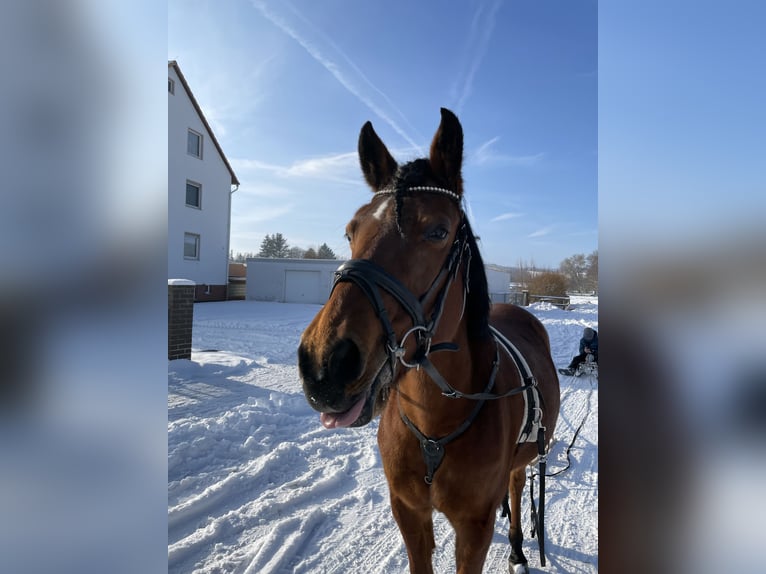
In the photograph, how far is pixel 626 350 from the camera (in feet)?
1.83

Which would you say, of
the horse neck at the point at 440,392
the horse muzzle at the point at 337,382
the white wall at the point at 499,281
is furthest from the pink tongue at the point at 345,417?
the white wall at the point at 499,281

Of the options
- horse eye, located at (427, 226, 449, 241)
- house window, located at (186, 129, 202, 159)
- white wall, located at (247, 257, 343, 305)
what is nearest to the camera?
horse eye, located at (427, 226, 449, 241)

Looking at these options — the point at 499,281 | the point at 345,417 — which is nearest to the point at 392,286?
the point at 345,417

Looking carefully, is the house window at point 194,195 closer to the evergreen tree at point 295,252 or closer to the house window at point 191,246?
the house window at point 191,246

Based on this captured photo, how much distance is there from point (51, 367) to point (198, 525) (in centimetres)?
299

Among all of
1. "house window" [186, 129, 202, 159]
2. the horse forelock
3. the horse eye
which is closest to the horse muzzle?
the horse eye

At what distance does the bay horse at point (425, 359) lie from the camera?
1.19m

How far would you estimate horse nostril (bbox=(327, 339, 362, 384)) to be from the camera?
111 centimetres

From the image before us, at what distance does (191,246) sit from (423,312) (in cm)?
1586

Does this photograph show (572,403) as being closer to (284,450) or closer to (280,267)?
(284,450)

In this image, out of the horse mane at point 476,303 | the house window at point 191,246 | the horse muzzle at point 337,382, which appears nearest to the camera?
the horse muzzle at point 337,382

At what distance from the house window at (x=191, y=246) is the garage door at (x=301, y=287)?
681cm

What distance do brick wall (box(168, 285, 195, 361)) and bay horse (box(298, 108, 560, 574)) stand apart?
5.48 meters

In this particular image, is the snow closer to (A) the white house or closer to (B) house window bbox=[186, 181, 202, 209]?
(A) the white house
